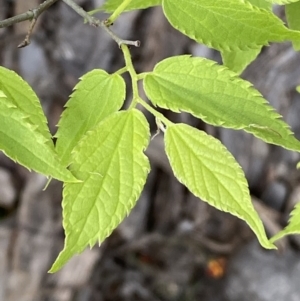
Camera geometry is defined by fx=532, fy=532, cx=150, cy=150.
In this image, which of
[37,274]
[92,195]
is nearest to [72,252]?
[92,195]

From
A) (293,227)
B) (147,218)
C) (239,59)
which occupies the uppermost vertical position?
(239,59)

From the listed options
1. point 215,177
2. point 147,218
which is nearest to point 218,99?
point 215,177

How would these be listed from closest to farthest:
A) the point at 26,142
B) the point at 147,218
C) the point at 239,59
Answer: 1. the point at 26,142
2. the point at 239,59
3. the point at 147,218

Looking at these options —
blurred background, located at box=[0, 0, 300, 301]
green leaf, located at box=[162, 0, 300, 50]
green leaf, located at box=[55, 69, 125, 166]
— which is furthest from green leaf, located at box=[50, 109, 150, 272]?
blurred background, located at box=[0, 0, 300, 301]

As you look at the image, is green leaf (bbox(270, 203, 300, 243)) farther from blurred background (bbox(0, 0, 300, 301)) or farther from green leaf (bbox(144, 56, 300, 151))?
blurred background (bbox(0, 0, 300, 301))

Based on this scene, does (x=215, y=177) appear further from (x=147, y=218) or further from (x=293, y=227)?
(x=147, y=218)

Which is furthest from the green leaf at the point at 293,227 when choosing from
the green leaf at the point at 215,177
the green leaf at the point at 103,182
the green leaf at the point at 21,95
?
the green leaf at the point at 21,95

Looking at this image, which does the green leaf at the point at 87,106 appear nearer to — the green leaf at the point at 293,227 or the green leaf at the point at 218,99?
the green leaf at the point at 218,99
